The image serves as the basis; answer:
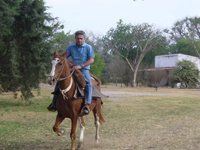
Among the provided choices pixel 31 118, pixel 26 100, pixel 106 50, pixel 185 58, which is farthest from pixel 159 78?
pixel 31 118

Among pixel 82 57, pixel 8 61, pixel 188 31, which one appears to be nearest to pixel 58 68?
pixel 82 57

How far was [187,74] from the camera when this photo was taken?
75250mm

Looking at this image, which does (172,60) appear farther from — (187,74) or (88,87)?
(88,87)

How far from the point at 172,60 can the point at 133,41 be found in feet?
26.5

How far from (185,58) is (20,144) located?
7194cm

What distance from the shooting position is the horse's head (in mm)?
9508

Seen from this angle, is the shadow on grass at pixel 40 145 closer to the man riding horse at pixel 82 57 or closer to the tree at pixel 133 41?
the man riding horse at pixel 82 57

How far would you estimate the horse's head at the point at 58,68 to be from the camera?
31.2 feet

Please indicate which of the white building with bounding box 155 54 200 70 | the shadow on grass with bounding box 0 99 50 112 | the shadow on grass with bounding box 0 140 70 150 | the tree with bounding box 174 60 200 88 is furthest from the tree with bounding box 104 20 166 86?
the shadow on grass with bounding box 0 140 70 150

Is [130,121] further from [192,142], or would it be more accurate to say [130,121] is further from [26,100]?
[26,100]

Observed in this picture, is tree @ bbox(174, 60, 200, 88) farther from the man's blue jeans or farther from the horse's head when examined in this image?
the horse's head

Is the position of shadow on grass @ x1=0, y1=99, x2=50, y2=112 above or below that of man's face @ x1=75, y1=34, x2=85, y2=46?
below

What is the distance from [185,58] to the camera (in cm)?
8131

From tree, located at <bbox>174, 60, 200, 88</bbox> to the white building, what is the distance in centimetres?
293
